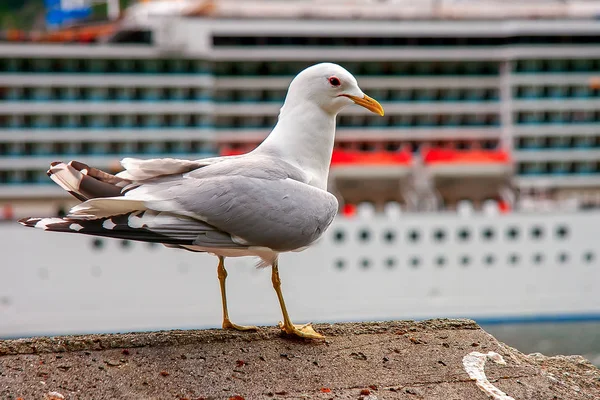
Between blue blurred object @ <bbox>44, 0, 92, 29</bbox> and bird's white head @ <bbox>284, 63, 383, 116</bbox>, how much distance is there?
A: 858 inches

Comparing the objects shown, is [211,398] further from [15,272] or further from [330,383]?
[15,272]

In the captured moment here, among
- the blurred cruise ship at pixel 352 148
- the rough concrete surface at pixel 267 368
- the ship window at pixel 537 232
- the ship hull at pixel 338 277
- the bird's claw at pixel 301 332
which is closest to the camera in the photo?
the rough concrete surface at pixel 267 368

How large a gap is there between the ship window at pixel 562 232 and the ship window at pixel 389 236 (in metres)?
3.61

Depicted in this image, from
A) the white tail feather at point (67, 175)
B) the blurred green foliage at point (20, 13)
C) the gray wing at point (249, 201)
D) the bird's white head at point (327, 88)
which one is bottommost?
the gray wing at point (249, 201)

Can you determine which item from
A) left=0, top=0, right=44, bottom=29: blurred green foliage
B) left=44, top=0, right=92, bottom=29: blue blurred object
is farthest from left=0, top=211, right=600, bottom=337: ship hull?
left=0, top=0, right=44, bottom=29: blurred green foliage

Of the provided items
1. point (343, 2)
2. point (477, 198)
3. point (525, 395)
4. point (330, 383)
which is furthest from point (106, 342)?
point (343, 2)

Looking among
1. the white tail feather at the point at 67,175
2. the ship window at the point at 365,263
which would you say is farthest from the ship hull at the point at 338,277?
the white tail feather at the point at 67,175

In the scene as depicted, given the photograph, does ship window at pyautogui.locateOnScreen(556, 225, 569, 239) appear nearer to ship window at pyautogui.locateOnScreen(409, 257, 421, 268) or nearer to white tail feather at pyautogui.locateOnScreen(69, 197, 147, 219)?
ship window at pyautogui.locateOnScreen(409, 257, 421, 268)

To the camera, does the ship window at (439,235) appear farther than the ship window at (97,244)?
Yes

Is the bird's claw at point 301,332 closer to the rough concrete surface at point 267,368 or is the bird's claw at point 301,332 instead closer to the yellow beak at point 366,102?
the rough concrete surface at point 267,368

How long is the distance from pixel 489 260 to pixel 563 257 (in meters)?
1.68

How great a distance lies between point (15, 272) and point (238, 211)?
16693 millimetres

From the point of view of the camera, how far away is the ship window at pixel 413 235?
1988 centimetres

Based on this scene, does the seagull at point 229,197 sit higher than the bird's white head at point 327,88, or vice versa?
the bird's white head at point 327,88
